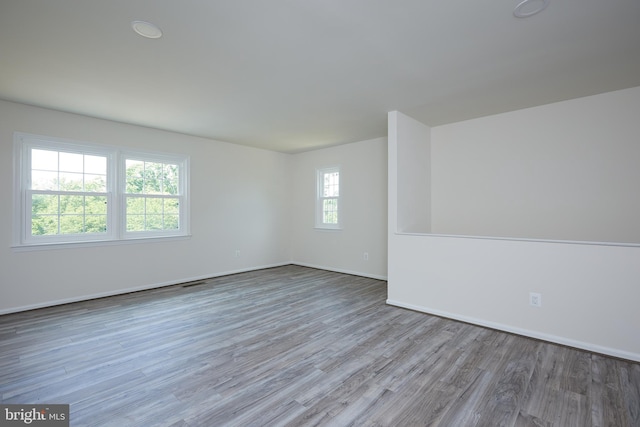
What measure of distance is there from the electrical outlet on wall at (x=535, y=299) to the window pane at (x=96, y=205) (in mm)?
5433

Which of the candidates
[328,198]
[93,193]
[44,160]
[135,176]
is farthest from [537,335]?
[44,160]

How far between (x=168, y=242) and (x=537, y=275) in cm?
502

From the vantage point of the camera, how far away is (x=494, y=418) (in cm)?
175

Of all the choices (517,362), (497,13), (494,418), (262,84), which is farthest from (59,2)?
(517,362)

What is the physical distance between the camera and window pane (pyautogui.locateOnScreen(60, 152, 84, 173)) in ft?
12.8

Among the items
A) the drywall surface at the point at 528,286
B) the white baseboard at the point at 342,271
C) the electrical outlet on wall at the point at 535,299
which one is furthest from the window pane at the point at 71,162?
the electrical outlet on wall at the point at 535,299

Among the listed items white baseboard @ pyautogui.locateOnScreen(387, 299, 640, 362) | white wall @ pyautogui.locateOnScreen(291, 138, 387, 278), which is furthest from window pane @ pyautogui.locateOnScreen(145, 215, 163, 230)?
white baseboard @ pyautogui.locateOnScreen(387, 299, 640, 362)

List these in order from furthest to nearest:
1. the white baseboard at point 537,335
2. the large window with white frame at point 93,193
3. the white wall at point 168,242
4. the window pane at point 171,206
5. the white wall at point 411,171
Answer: the window pane at point 171,206 < the white wall at point 411,171 < the large window with white frame at point 93,193 < the white wall at point 168,242 < the white baseboard at point 537,335

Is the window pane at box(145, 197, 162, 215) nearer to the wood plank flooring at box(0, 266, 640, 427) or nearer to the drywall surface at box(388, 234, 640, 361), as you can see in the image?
the wood plank flooring at box(0, 266, 640, 427)

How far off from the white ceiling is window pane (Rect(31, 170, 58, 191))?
0.87m

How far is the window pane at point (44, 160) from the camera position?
371 centimetres

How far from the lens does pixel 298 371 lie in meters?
2.26

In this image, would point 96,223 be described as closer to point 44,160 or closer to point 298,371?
point 44,160

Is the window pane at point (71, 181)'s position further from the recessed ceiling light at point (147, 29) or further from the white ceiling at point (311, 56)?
the recessed ceiling light at point (147, 29)
